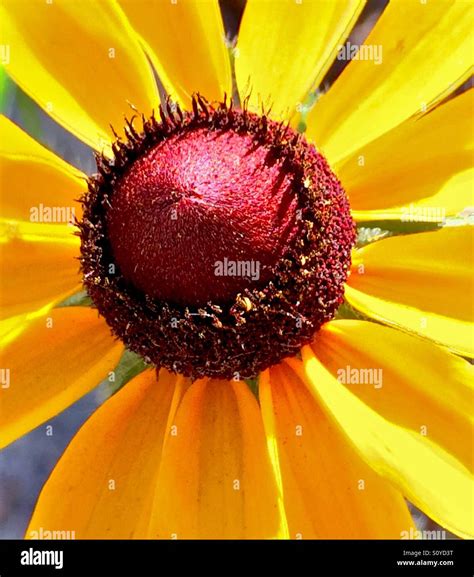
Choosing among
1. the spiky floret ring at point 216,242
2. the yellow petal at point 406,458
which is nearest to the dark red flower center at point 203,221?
the spiky floret ring at point 216,242

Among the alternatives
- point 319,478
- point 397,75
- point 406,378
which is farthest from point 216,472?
point 397,75

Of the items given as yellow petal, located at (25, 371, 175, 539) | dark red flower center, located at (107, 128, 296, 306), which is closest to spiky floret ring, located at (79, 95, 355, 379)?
dark red flower center, located at (107, 128, 296, 306)

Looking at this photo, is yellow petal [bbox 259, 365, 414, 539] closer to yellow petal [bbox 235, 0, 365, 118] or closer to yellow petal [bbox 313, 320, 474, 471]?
yellow petal [bbox 313, 320, 474, 471]

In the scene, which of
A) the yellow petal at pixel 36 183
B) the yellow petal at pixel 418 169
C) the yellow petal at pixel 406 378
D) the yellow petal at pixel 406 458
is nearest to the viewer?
the yellow petal at pixel 406 458

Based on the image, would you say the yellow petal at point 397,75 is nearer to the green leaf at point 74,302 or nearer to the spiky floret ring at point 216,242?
the spiky floret ring at point 216,242

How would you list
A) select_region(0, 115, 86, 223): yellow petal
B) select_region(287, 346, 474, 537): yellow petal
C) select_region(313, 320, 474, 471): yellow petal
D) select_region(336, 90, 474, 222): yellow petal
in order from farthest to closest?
select_region(0, 115, 86, 223): yellow petal, select_region(336, 90, 474, 222): yellow petal, select_region(313, 320, 474, 471): yellow petal, select_region(287, 346, 474, 537): yellow petal
